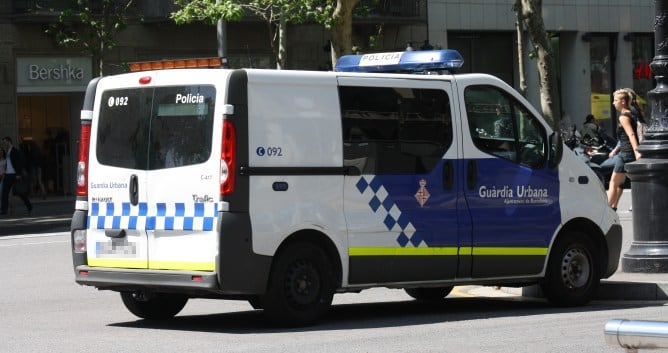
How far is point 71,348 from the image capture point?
9258mm

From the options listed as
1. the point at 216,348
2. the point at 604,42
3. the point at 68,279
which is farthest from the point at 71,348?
the point at 604,42

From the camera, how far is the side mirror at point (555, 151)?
455 inches

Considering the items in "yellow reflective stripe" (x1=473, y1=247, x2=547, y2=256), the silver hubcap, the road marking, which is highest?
"yellow reflective stripe" (x1=473, y1=247, x2=547, y2=256)

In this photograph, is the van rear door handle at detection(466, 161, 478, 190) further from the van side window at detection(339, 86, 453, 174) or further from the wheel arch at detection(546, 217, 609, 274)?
the wheel arch at detection(546, 217, 609, 274)

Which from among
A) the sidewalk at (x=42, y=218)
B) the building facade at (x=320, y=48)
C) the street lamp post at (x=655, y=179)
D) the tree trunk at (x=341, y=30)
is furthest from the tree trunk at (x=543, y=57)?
the street lamp post at (x=655, y=179)

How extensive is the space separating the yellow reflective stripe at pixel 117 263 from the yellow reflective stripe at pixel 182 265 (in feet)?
0.38

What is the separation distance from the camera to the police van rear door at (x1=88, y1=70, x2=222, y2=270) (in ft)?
32.2

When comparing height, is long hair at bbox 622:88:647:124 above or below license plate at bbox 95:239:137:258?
above

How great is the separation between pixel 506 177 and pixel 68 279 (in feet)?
18.7

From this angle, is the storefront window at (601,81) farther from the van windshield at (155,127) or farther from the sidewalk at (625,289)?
the van windshield at (155,127)

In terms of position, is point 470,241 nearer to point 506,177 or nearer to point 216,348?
point 506,177

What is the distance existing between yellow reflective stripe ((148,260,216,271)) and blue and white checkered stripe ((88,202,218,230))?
0.83 ft

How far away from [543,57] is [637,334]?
20386mm

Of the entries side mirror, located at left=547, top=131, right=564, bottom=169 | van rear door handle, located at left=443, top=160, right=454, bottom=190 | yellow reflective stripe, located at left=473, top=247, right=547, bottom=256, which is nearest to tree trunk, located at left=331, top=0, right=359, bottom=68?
side mirror, located at left=547, top=131, right=564, bottom=169
